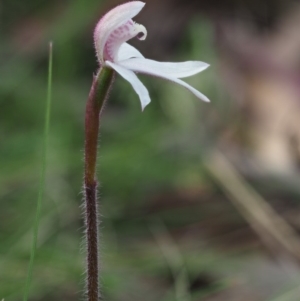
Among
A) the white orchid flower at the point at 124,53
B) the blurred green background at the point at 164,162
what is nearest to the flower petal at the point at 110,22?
the white orchid flower at the point at 124,53

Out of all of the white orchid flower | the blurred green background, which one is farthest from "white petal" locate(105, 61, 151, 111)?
the blurred green background

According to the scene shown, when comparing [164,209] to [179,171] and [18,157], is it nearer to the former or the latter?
[179,171]

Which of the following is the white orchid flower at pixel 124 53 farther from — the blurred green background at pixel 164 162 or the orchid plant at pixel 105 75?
the blurred green background at pixel 164 162

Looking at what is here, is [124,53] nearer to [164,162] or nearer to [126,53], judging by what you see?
[126,53]

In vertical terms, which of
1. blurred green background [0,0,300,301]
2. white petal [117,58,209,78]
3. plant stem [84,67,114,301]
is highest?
blurred green background [0,0,300,301]

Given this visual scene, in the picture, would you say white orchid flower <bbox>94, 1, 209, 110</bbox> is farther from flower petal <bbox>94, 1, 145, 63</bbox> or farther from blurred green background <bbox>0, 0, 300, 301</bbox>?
blurred green background <bbox>0, 0, 300, 301</bbox>

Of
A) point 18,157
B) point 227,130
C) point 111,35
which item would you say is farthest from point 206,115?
point 111,35
